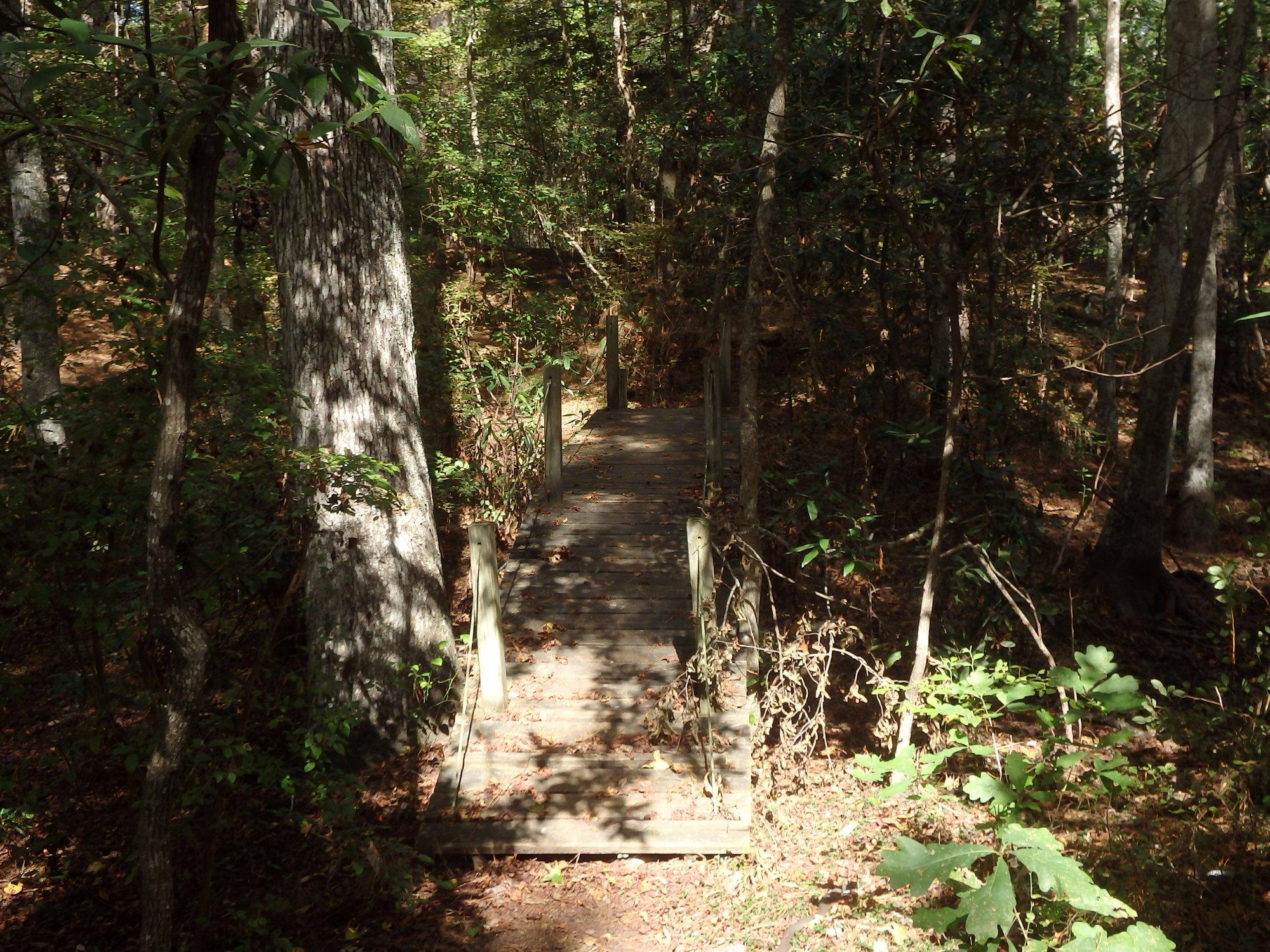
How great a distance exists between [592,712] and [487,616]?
99cm

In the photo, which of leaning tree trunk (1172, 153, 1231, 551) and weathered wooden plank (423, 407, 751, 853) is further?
leaning tree trunk (1172, 153, 1231, 551)

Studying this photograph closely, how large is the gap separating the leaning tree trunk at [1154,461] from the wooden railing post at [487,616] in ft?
24.1

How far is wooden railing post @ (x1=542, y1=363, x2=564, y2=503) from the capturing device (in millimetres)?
8930

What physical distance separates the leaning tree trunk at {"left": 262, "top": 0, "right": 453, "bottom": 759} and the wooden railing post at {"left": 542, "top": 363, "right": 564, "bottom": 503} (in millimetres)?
2146

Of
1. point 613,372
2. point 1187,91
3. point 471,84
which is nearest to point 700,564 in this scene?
Result: point 613,372

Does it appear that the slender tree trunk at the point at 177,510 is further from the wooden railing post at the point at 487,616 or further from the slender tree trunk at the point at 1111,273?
the slender tree trunk at the point at 1111,273

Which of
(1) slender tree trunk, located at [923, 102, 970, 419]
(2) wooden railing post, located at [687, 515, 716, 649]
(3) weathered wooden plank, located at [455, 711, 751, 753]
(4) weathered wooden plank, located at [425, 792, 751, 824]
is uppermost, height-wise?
(1) slender tree trunk, located at [923, 102, 970, 419]

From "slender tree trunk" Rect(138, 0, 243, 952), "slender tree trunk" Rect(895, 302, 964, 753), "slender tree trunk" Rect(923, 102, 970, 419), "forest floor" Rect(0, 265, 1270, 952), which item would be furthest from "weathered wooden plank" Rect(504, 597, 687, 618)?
"slender tree trunk" Rect(138, 0, 243, 952)

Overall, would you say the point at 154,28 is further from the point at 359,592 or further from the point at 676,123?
the point at 359,592

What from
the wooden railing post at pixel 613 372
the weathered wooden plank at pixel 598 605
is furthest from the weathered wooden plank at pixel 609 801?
the wooden railing post at pixel 613 372

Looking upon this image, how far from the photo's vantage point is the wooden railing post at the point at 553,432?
8.93 m

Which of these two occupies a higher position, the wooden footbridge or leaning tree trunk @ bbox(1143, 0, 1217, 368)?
leaning tree trunk @ bbox(1143, 0, 1217, 368)

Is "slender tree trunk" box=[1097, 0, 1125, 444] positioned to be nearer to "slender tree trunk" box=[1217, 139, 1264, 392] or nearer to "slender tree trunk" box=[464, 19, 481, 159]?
"slender tree trunk" box=[1217, 139, 1264, 392]

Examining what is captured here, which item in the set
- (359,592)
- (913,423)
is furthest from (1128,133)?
(359,592)
